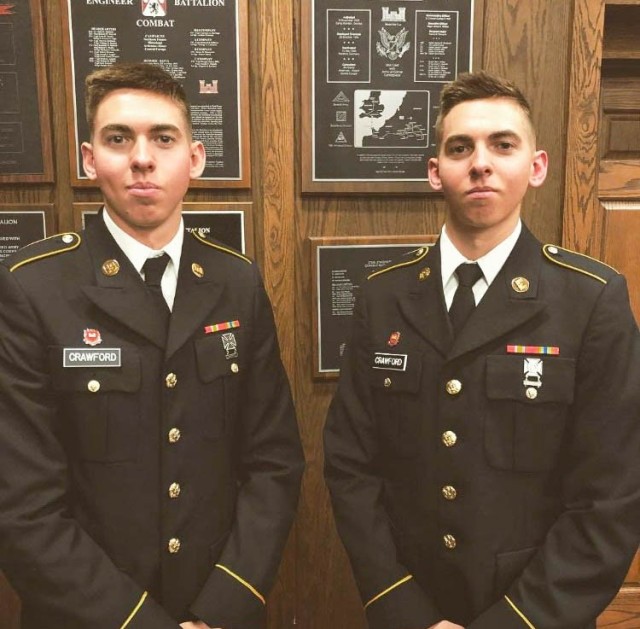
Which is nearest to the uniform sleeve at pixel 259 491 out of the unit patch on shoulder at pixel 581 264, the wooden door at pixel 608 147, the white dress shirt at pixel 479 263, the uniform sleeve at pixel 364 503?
the uniform sleeve at pixel 364 503

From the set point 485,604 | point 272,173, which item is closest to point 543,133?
point 272,173

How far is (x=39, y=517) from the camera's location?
122 cm

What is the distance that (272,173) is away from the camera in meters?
1.95

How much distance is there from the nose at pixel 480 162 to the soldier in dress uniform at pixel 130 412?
624mm

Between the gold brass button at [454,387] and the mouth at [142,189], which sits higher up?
the mouth at [142,189]

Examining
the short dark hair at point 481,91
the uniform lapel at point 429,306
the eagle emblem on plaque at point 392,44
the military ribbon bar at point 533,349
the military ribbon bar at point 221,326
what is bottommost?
the military ribbon bar at point 533,349

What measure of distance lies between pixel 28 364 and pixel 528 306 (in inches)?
41.0

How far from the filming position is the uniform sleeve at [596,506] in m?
1.22

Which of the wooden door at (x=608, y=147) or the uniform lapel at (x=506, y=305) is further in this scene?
the wooden door at (x=608, y=147)

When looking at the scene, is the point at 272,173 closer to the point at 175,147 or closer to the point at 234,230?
the point at 234,230

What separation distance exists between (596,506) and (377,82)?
1.38m

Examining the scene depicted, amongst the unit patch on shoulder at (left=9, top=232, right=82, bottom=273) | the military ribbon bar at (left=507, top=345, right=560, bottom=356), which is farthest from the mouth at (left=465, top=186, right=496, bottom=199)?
the unit patch on shoulder at (left=9, top=232, right=82, bottom=273)

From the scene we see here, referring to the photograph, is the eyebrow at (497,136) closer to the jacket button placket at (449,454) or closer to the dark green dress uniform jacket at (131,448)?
the jacket button placket at (449,454)

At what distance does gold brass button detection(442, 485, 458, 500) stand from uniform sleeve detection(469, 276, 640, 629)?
0.20 m
